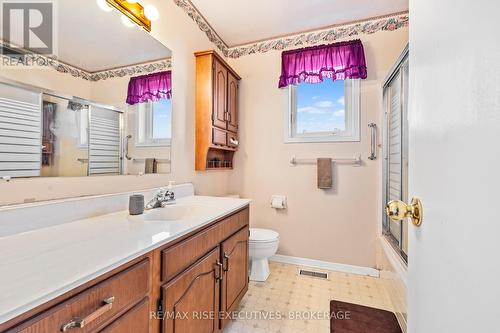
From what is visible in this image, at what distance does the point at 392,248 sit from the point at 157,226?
69.0 inches

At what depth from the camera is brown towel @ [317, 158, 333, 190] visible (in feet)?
7.31

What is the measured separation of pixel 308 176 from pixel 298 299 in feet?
3.78

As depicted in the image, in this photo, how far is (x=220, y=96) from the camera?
84.6 inches

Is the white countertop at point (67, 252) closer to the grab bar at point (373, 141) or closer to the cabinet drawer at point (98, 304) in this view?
the cabinet drawer at point (98, 304)

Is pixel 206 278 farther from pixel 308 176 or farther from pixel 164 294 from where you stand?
pixel 308 176

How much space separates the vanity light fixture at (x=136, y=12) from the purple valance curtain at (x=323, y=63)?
1.35 m

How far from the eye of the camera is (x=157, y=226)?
983 millimetres

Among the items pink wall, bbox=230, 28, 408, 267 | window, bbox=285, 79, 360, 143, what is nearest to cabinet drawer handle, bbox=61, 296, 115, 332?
pink wall, bbox=230, 28, 408, 267

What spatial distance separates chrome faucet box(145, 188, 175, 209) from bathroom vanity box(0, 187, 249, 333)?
0.22ft

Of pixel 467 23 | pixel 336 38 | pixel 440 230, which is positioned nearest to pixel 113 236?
pixel 440 230

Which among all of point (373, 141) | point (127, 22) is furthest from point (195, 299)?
point (373, 141)

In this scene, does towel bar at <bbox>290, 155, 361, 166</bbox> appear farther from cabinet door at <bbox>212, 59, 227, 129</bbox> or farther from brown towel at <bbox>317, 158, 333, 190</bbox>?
cabinet door at <bbox>212, 59, 227, 129</bbox>

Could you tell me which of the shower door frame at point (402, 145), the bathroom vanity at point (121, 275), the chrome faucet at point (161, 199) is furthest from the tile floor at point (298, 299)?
the chrome faucet at point (161, 199)

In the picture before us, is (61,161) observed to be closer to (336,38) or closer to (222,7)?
(222,7)
